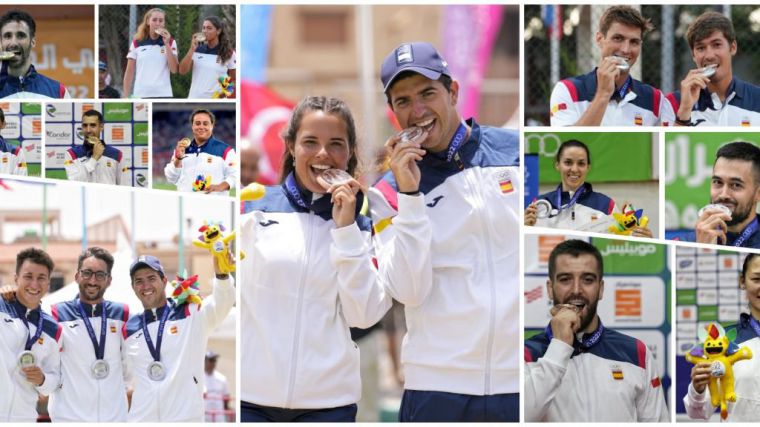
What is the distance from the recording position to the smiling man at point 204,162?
4691 mm

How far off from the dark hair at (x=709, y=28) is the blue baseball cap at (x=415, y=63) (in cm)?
108

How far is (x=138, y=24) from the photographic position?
4.73 metres

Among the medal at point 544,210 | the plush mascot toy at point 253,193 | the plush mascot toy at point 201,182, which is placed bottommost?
the medal at point 544,210

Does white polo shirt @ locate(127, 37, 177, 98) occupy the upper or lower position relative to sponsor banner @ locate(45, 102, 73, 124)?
upper

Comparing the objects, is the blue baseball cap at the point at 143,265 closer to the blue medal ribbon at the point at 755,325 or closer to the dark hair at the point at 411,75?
the dark hair at the point at 411,75

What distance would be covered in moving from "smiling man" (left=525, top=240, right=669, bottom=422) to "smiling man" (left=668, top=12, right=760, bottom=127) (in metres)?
0.67

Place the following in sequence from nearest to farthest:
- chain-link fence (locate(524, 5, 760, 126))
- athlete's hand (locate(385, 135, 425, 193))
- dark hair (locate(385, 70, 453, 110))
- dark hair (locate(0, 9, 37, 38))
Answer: athlete's hand (locate(385, 135, 425, 193)), dark hair (locate(385, 70, 453, 110)), dark hair (locate(0, 9, 37, 38)), chain-link fence (locate(524, 5, 760, 126))

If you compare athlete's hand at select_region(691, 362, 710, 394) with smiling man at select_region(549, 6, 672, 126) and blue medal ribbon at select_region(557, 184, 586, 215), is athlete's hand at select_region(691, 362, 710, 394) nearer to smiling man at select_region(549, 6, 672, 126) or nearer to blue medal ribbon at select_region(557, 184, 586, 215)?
blue medal ribbon at select_region(557, 184, 586, 215)

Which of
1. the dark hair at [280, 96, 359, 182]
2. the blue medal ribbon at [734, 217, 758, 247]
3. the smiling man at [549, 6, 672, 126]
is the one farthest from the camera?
the smiling man at [549, 6, 672, 126]

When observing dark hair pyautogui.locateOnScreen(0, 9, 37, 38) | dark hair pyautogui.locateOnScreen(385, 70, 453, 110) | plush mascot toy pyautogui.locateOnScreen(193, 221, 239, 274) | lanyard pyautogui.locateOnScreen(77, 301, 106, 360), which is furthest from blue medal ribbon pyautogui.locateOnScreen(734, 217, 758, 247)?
dark hair pyautogui.locateOnScreen(0, 9, 37, 38)

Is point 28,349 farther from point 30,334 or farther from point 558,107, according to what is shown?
point 558,107

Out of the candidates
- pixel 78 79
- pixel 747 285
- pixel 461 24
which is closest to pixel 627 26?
pixel 747 285

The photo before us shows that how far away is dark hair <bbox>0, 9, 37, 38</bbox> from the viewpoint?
4797mm

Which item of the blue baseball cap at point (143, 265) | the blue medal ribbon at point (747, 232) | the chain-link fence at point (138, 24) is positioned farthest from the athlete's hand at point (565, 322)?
the chain-link fence at point (138, 24)
